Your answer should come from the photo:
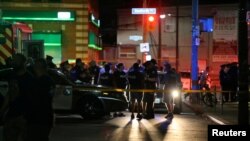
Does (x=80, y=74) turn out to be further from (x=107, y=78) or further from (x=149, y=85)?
(x=149, y=85)

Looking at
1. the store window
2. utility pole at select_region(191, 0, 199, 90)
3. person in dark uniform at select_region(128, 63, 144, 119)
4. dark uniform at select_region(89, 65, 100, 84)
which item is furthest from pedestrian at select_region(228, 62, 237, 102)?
the store window

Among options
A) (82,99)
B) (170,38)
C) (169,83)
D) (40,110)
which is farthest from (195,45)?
(170,38)

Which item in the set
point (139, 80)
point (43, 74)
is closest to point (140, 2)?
point (139, 80)

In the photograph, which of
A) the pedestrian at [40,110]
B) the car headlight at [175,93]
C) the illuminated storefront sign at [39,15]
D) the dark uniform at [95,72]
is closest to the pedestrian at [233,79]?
the car headlight at [175,93]

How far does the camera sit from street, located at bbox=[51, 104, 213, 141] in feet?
44.0

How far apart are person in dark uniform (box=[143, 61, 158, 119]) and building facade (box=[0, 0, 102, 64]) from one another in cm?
1159

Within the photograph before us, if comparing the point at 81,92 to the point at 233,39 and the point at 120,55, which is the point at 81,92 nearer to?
the point at 233,39

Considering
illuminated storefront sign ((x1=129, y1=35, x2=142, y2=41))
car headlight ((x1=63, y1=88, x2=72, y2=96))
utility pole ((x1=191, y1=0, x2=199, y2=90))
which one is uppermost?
illuminated storefront sign ((x1=129, y1=35, x2=142, y2=41))

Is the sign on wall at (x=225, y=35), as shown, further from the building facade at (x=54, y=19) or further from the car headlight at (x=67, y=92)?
the car headlight at (x=67, y=92)

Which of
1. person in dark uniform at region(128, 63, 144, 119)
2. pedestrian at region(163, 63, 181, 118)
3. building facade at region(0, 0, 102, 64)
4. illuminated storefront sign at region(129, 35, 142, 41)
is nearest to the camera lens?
person in dark uniform at region(128, 63, 144, 119)

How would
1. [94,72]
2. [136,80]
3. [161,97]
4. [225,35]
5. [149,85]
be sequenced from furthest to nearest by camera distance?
1. [225,35]
2. [94,72]
3. [161,97]
4. [149,85]
5. [136,80]

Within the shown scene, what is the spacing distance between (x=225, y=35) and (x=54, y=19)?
16.0 metres

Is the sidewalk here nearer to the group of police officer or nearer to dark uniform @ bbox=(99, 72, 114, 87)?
the group of police officer

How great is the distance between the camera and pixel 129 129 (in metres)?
15.0
